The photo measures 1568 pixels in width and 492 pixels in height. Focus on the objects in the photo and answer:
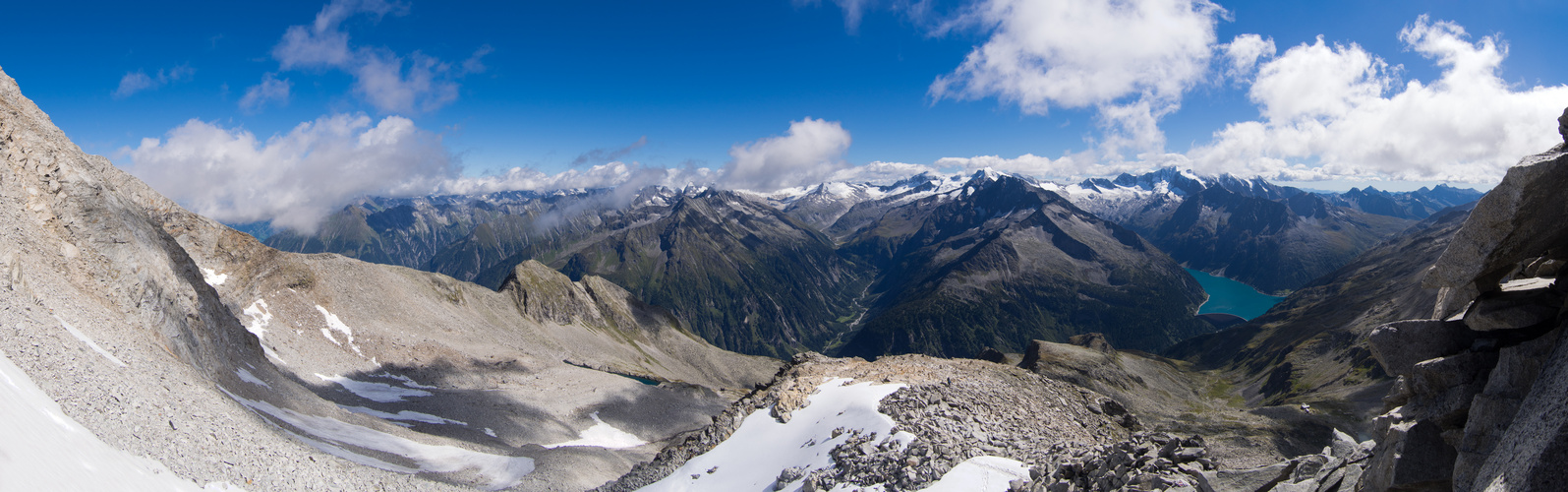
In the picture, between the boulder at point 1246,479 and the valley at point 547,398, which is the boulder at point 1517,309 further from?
the boulder at point 1246,479

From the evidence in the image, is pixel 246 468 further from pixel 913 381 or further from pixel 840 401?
pixel 913 381

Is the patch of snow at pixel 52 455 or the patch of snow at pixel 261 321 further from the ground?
the patch of snow at pixel 261 321

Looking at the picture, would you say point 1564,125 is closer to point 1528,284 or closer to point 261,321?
point 1528,284

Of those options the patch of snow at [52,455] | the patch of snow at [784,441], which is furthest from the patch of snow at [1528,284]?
the patch of snow at [52,455]

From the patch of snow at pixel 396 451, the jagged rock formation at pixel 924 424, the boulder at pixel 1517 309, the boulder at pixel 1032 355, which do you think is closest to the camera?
the boulder at pixel 1517 309

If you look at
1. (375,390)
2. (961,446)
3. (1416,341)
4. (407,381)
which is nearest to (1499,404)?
(1416,341)

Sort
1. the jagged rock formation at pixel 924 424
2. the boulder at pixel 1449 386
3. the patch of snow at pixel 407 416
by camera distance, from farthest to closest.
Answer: the patch of snow at pixel 407 416, the jagged rock formation at pixel 924 424, the boulder at pixel 1449 386

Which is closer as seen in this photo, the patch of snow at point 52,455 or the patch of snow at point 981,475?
the patch of snow at point 52,455
